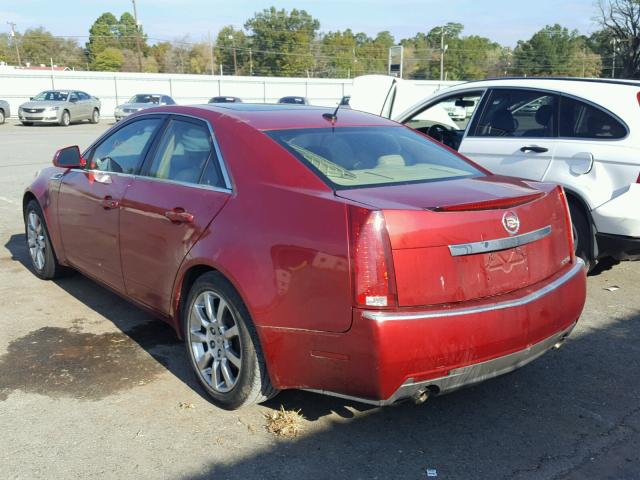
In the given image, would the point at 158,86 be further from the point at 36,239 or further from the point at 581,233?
the point at 581,233

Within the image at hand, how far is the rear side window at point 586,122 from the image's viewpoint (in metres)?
5.43

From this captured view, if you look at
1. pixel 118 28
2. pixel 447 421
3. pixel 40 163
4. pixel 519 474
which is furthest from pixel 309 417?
pixel 118 28

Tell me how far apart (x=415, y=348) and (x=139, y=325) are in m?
2.76

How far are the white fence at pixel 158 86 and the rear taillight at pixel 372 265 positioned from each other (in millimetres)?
33790

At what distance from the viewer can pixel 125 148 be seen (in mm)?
4734

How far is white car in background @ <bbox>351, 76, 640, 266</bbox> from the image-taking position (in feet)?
17.4

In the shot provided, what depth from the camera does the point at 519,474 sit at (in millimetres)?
3004

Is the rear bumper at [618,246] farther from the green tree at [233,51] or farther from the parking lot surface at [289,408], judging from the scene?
the green tree at [233,51]

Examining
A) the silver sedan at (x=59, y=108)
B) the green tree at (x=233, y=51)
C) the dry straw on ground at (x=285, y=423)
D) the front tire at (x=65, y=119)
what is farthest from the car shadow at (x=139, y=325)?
the green tree at (x=233, y=51)

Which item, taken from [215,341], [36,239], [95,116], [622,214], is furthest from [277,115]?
[95,116]

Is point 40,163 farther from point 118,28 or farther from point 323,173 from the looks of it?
point 118,28

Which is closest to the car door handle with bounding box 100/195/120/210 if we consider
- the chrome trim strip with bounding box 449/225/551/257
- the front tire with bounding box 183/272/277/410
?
the front tire with bounding box 183/272/277/410

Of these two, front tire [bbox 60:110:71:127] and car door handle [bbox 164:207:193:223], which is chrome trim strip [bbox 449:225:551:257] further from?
front tire [bbox 60:110:71:127]

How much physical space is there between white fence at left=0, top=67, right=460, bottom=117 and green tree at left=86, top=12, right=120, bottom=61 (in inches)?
2224
